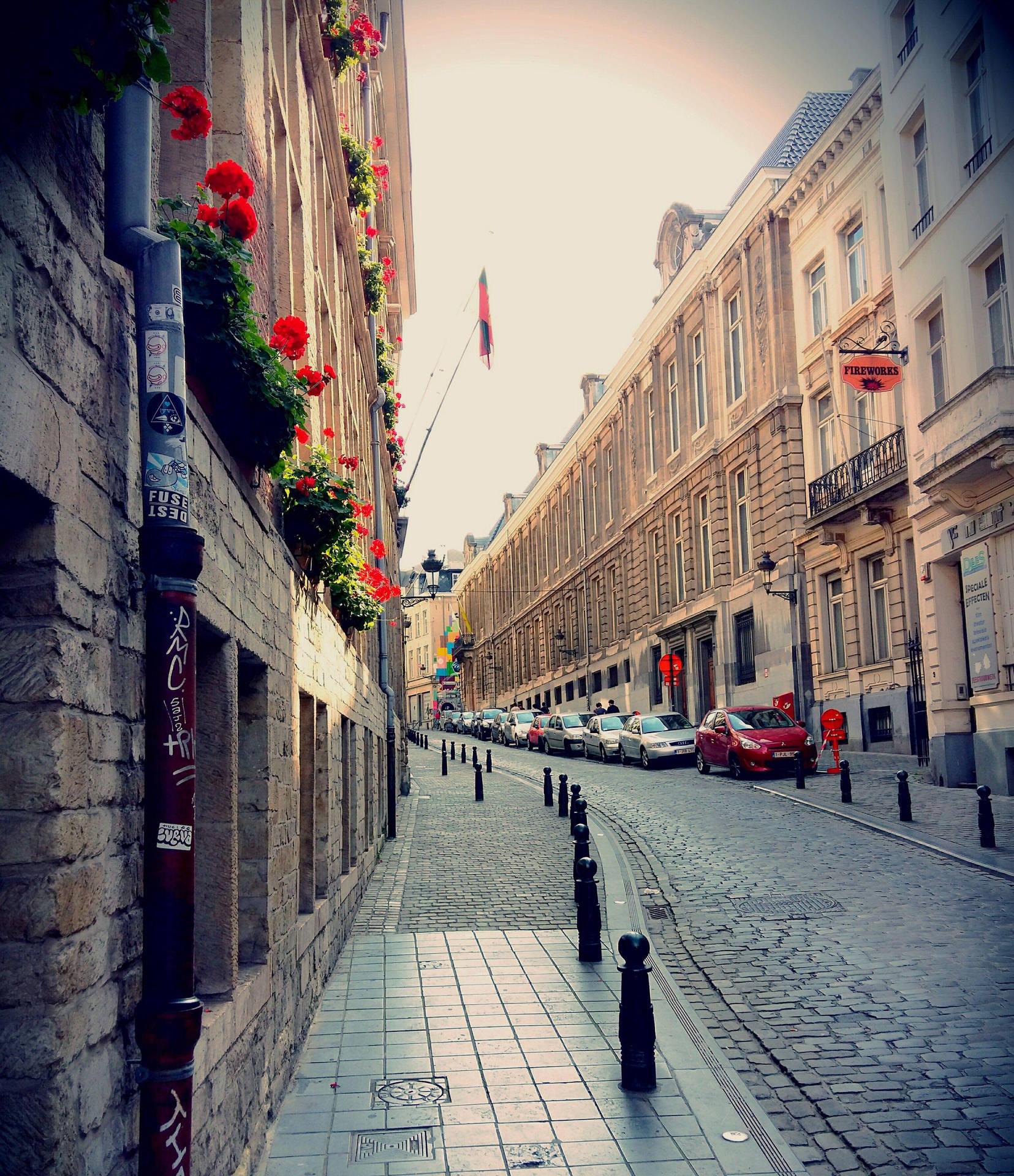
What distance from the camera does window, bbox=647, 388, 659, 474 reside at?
1747 inches

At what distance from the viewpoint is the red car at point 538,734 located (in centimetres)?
4153

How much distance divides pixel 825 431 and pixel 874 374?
7.69 metres

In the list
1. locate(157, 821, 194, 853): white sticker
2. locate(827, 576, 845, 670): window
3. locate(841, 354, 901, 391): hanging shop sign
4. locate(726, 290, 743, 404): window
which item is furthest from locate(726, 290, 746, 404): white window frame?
locate(157, 821, 194, 853): white sticker

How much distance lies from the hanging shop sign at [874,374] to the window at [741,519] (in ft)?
40.5

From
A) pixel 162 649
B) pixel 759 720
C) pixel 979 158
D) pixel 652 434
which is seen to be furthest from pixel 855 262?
pixel 162 649

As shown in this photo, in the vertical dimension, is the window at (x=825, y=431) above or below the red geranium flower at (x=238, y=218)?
above

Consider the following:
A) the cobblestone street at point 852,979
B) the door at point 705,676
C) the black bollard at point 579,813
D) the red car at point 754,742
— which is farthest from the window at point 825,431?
the black bollard at point 579,813

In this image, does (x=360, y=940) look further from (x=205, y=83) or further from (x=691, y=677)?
(x=691, y=677)

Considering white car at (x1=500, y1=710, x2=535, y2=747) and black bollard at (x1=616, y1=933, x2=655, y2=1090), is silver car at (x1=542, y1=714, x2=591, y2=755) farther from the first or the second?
black bollard at (x1=616, y1=933, x2=655, y2=1090)

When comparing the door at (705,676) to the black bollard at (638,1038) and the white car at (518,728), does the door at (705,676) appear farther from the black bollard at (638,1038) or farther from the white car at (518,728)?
the black bollard at (638,1038)

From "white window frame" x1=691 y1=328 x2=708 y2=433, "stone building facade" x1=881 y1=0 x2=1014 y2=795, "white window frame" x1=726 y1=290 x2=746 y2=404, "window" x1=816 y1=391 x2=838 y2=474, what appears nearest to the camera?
"stone building facade" x1=881 y1=0 x2=1014 y2=795

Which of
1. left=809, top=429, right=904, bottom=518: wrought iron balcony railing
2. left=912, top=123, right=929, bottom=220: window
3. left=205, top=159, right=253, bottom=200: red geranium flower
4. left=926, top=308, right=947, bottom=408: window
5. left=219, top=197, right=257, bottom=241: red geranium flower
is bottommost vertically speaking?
left=219, top=197, right=257, bottom=241: red geranium flower

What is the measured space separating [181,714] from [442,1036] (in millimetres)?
4729

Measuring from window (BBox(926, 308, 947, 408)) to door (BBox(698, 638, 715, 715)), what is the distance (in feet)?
60.5
